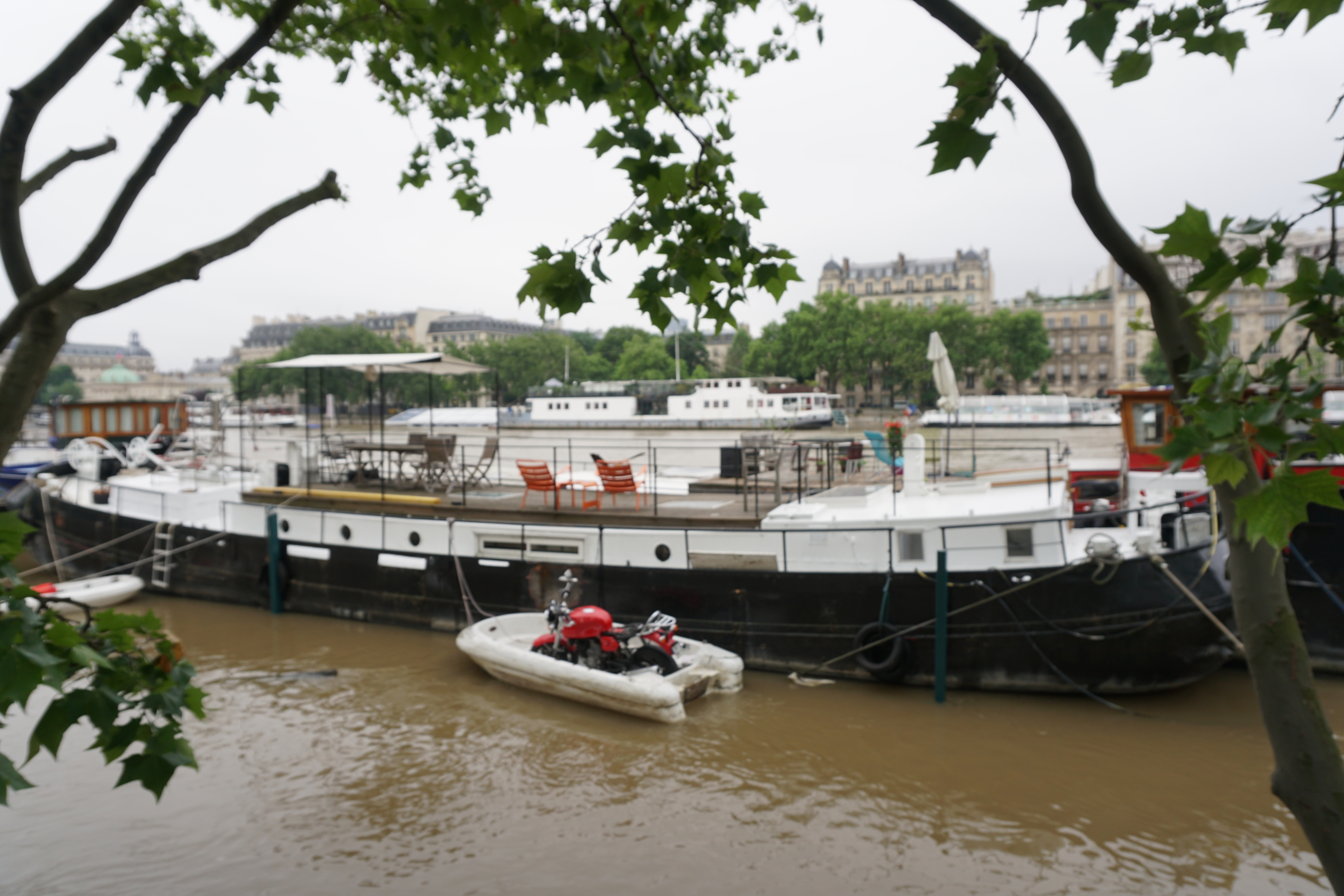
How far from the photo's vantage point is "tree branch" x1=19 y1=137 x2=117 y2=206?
296 centimetres

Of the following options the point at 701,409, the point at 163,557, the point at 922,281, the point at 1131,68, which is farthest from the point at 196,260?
the point at 922,281

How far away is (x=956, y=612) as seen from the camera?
10016mm

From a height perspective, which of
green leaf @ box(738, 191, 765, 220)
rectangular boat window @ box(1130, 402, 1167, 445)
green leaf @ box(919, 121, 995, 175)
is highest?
green leaf @ box(738, 191, 765, 220)

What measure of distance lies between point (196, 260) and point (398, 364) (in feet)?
40.6

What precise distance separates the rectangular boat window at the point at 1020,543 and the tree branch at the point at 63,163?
31.5ft

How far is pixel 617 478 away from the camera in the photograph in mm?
12938

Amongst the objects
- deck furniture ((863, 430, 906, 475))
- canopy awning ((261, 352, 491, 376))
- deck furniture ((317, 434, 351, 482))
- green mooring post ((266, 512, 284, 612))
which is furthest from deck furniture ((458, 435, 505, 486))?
deck furniture ((863, 430, 906, 475))

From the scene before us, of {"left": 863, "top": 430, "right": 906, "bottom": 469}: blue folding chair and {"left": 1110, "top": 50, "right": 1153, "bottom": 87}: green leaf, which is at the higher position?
{"left": 1110, "top": 50, "right": 1153, "bottom": 87}: green leaf

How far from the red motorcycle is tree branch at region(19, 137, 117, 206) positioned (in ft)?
25.4

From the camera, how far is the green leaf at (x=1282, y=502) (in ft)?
5.63

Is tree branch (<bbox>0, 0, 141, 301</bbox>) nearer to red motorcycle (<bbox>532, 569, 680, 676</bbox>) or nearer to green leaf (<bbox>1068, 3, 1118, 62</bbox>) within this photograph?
green leaf (<bbox>1068, 3, 1118, 62</bbox>)

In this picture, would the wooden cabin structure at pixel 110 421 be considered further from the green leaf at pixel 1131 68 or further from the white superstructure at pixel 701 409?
the green leaf at pixel 1131 68

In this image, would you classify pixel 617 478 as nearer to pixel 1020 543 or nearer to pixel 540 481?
pixel 540 481

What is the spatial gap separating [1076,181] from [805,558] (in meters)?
8.93
